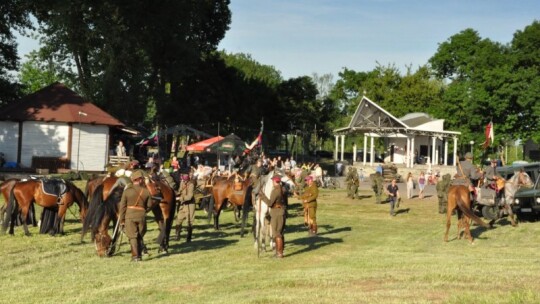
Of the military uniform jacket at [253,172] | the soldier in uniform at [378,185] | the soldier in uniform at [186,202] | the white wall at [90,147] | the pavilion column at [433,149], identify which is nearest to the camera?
the soldier in uniform at [186,202]

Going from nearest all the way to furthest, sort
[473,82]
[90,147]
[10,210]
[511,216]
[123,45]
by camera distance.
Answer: [10,210] → [511,216] → [90,147] → [123,45] → [473,82]

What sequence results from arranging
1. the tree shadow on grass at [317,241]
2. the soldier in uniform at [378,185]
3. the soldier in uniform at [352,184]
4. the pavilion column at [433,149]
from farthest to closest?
the pavilion column at [433,149] → the soldier in uniform at [352,184] → the soldier in uniform at [378,185] → the tree shadow on grass at [317,241]

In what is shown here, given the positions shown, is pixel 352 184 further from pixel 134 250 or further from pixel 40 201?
pixel 134 250

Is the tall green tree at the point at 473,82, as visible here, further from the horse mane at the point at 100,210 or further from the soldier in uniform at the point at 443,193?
the horse mane at the point at 100,210

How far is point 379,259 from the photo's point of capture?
648 inches

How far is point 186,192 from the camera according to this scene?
20734 millimetres

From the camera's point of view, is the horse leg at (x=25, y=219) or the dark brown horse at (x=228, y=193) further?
the dark brown horse at (x=228, y=193)

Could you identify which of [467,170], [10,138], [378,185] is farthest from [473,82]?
[467,170]

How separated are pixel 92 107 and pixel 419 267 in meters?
36.1

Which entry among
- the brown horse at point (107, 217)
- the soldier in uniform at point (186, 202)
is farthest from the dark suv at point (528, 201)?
the brown horse at point (107, 217)

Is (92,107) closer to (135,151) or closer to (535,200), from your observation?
(135,151)

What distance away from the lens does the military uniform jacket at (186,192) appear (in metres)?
20.7

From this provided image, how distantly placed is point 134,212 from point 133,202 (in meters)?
0.22

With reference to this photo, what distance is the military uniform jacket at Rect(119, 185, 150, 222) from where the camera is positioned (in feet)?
52.1
